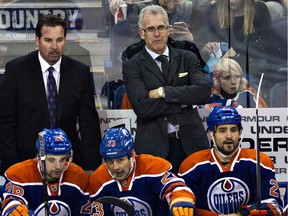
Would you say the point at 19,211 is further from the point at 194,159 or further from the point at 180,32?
the point at 180,32

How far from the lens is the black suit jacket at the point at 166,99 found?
6.85 metres

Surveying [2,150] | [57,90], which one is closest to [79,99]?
[57,90]

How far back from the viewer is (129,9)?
7613mm

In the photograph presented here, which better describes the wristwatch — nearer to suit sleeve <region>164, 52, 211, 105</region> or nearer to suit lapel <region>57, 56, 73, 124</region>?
suit sleeve <region>164, 52, 211, 105</region>

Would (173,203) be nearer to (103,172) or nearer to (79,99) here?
(103,172)

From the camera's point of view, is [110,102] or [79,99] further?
[110,102]

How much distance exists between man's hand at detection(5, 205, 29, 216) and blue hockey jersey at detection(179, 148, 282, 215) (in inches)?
41.4

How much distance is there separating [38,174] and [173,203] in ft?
2.91

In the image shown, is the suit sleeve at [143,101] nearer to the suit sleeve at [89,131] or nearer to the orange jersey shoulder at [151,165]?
the suit sleeve at [89,131]

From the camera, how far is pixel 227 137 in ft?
21.9

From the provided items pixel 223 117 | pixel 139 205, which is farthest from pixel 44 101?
pixel 223 117

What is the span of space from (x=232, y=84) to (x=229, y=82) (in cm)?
3

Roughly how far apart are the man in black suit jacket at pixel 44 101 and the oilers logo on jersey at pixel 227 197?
78cm

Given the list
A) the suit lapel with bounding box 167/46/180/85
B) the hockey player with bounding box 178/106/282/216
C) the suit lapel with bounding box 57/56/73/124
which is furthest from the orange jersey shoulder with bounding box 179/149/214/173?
the suit lapel with bounding box 57/56/73/124
